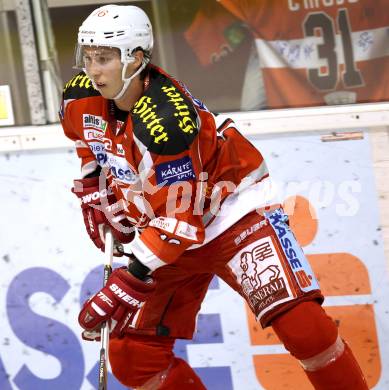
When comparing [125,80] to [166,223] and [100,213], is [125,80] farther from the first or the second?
[100,213]

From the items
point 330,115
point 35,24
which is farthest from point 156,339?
point 35,24

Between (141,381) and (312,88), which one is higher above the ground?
(312,88)

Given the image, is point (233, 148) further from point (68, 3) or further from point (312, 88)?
point (68, 3)

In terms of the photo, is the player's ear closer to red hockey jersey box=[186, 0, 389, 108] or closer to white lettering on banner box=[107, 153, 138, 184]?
white lettering on banner box=[107, 153, 138, 184]

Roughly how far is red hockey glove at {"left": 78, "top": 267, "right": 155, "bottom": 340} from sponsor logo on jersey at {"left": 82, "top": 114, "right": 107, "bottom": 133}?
0.44 metres

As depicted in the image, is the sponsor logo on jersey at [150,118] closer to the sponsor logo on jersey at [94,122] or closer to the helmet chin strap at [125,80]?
the helmet chin strap at [125,80]

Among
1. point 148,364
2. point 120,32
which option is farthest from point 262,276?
point 120,32

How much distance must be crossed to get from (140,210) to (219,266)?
0.30m

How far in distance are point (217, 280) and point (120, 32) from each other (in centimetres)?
120

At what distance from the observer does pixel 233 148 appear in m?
3.65

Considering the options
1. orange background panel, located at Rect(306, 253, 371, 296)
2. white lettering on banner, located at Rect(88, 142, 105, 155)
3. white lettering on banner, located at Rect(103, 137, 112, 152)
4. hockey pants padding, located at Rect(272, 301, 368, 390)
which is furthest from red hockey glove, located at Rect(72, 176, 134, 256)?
orange background panel, located at Rect(306, 253, 371, 296)

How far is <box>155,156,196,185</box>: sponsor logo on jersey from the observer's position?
132 inches

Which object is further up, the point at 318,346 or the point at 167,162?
the point at 167,162

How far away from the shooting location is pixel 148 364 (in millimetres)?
3816
